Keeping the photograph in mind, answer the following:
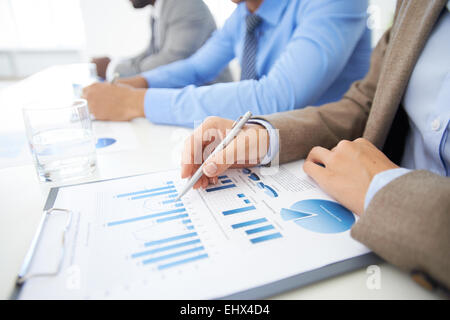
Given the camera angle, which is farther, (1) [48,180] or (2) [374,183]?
(1) [48,180]

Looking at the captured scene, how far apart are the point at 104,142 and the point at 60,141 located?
10cm

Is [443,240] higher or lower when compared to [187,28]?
lower

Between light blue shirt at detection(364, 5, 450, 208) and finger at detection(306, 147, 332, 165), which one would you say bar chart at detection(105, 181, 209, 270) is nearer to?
finger at detection(306, 147, 332, 165)

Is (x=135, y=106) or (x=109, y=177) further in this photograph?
(x=135, y=106)

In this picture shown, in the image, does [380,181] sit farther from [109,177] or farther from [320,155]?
[109,177]

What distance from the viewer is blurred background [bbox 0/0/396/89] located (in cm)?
344

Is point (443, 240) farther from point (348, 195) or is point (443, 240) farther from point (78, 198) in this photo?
point (78, 198)

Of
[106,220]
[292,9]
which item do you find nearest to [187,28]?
[292,9]

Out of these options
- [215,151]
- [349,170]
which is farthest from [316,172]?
[215,151]

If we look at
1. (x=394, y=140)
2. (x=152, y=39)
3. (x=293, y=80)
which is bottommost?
(x=394, y=140)

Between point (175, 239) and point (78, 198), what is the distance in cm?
17

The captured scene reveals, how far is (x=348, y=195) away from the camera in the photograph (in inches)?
14.0

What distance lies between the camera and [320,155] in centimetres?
45

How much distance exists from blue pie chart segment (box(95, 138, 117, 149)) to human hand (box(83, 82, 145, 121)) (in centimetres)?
12
